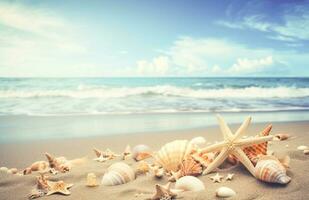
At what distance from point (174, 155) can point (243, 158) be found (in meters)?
0.56

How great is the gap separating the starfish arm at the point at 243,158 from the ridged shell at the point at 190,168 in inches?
11.8

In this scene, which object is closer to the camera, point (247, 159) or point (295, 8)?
point (247, 159)

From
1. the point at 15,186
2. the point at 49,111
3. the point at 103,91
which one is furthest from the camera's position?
the point at 103,91

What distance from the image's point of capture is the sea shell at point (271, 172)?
2373mm

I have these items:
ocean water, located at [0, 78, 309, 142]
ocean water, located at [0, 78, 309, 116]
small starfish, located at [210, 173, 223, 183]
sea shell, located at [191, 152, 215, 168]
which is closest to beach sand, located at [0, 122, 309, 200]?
small starfish, located at [210, 173, 223, 183]

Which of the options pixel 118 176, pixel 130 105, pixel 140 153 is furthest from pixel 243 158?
pixel 130 105

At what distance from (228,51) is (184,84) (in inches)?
90.4

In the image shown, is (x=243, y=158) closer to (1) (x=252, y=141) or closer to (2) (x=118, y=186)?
(1) (x=252, y=141)

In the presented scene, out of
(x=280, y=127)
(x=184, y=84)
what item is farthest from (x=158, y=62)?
(x=280, y=127)

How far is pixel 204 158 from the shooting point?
294cm

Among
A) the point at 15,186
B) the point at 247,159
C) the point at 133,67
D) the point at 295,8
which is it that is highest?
the point at 295,8

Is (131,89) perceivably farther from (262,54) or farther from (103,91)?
(262,54)

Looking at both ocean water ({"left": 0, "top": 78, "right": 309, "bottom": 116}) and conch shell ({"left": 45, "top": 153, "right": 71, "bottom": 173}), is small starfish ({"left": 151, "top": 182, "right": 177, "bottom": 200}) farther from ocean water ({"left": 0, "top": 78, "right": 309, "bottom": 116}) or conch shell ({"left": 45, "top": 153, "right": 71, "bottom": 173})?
ocean water ({"left": 0, "top": 78, "right": 309, "bottom": 116})

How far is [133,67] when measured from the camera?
15.9m
